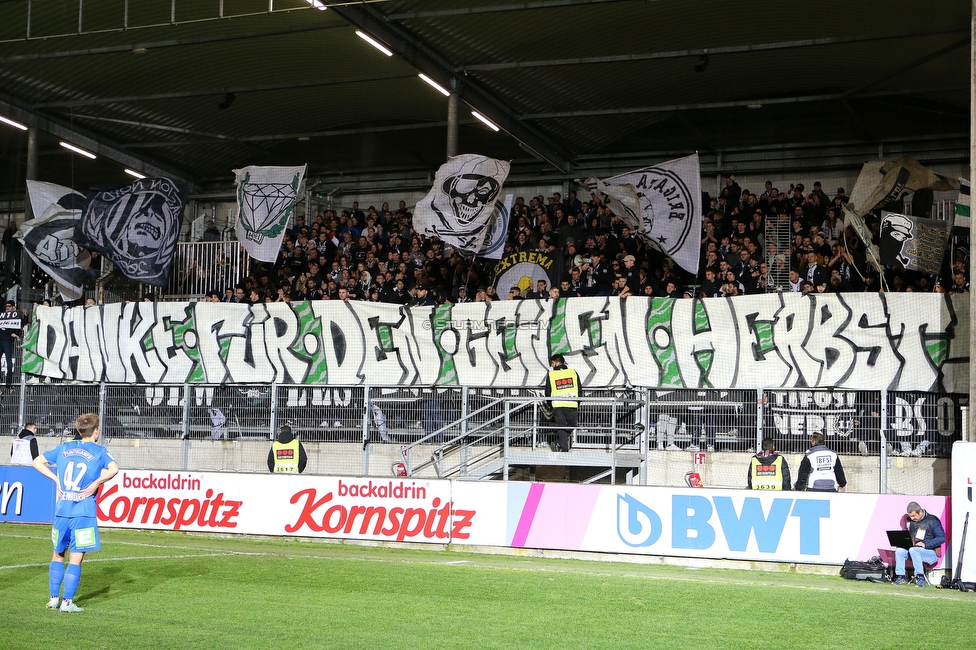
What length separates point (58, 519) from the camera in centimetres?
1017

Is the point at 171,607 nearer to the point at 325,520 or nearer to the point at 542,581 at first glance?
the point at 542,581

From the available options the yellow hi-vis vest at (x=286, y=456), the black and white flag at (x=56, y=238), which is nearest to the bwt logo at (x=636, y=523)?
the yellow hi-vis vest at (x=286, y=456)

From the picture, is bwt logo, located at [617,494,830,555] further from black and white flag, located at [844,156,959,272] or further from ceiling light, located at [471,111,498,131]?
ceiling light, located at [471,111,498,131]

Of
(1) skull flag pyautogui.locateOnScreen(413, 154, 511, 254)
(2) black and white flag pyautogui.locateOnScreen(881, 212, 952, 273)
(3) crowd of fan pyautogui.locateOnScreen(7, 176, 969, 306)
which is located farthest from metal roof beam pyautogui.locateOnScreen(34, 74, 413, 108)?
(2) black and white flag pyautogui.locateOnScreen(881, 212, 952, 273)

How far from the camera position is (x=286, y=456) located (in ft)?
64.6

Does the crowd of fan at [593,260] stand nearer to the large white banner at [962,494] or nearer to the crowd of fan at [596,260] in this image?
the crowd of fan at [596,260]

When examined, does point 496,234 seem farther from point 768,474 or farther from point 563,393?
point 768,474

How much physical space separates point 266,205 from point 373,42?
4.76m

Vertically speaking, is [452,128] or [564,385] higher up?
[452,128]

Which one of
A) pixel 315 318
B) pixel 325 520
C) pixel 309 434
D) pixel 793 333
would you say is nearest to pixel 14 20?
pixel 315 318

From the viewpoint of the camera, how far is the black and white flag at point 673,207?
76.5 feet

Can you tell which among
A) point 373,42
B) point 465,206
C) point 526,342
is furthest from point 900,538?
point 373,42

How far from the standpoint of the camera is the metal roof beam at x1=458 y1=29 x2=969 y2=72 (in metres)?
24.4

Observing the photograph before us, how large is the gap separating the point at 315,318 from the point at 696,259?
8.29 m
